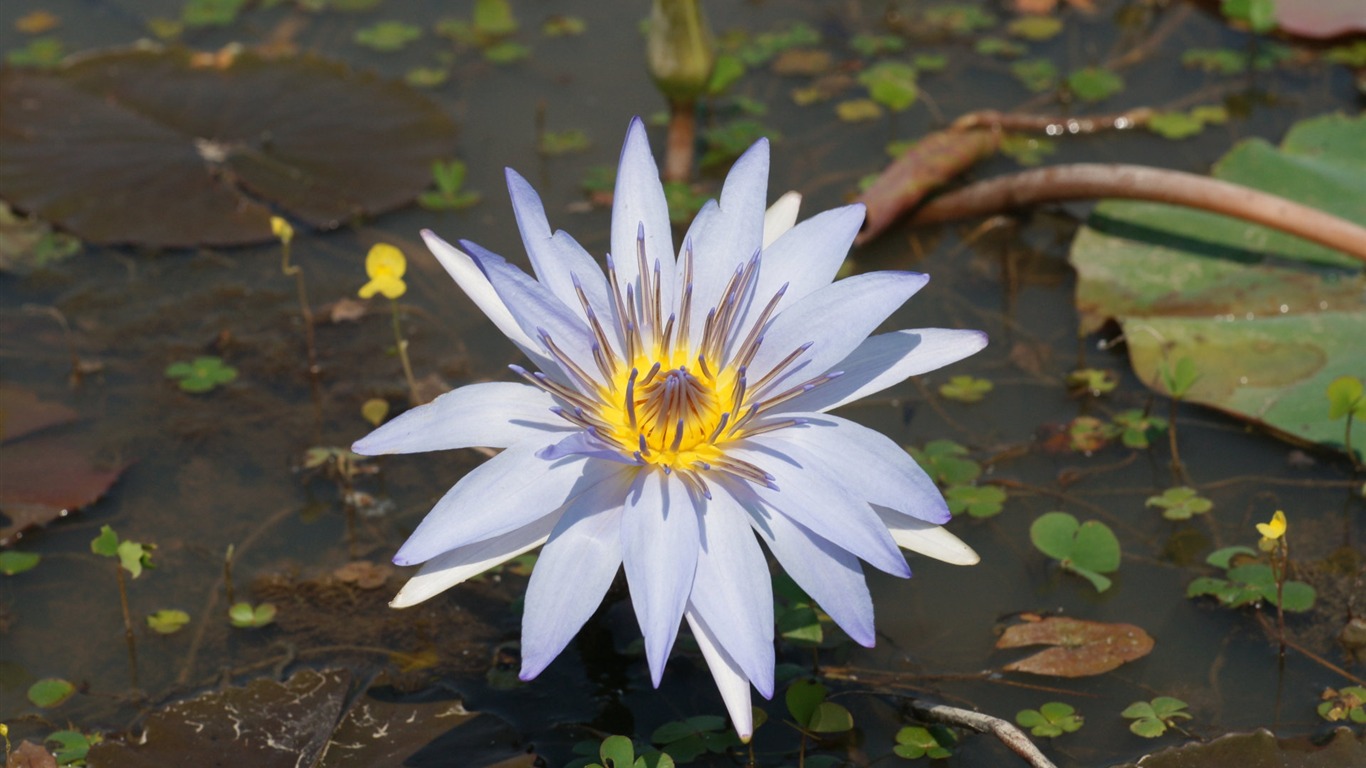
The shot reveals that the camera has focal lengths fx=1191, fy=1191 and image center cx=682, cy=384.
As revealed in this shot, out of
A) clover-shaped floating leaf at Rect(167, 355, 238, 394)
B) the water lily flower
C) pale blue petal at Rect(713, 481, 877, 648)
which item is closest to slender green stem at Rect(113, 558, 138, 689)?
clover-shaped floating leaf at Rect(167, 355, 238, 394)

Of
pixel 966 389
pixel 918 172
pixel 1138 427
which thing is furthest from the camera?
pixel 918 172

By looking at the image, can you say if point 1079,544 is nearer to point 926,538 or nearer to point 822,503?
point 926,538

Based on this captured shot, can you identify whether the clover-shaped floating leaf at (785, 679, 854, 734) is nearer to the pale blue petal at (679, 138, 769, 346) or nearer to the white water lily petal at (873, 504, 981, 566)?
the white water lily petal at (873, 504, 981, 566)

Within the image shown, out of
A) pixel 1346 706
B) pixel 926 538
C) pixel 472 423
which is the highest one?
pixel 472 423

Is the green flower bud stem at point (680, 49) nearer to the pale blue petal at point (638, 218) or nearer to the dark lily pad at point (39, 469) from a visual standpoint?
the pale blue petal at point (638, 218)

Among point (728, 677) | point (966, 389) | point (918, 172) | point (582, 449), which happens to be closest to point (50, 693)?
point (582, 449)

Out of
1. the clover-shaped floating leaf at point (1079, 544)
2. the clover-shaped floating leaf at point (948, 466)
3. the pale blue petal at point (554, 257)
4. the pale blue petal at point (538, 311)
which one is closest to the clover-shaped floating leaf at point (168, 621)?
the pale blue petal at point (538, 311)

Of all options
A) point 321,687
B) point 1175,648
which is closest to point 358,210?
point 321,687
